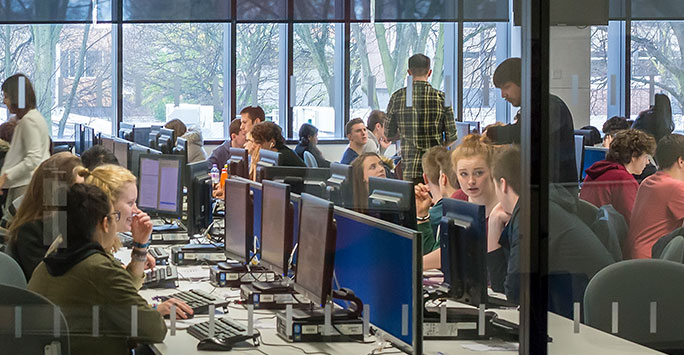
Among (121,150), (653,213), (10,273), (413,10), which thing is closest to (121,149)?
(121,150)

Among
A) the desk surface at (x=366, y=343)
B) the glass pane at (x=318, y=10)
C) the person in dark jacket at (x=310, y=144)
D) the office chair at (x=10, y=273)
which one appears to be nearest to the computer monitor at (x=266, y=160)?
the person in dark jacket at (x=310, y=144)

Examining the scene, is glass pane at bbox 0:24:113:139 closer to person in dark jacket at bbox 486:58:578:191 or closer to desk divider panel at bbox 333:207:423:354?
desk divider panel at bbox 333:207:423:354

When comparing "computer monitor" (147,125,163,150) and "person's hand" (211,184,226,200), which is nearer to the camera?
"computer monitor" (147,125,163,150)

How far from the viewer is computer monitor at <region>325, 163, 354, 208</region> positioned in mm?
3639

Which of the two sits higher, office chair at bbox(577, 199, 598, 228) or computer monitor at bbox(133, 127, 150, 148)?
computer monitor at bbox(133, 127, 150, 148)

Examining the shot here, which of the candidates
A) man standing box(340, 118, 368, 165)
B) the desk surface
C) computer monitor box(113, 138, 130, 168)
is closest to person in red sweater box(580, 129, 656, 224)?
the desk surface

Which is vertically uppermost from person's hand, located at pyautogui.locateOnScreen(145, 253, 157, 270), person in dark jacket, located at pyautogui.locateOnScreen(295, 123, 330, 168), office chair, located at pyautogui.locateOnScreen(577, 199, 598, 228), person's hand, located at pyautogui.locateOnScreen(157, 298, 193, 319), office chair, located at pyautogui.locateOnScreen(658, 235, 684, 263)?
person in dark jacket, located at pyautogui.locateOnScreen(295, 123, 330, 168)

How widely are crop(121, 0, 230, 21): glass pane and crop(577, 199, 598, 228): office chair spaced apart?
1.53 m

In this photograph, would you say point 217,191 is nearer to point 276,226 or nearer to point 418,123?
point 418,123

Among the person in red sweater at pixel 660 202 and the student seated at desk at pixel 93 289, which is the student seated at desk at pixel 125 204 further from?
the person in red sweater at pixel 660 202

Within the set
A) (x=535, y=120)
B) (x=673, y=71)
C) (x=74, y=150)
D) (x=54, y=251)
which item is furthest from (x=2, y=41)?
(x=673, y=71)

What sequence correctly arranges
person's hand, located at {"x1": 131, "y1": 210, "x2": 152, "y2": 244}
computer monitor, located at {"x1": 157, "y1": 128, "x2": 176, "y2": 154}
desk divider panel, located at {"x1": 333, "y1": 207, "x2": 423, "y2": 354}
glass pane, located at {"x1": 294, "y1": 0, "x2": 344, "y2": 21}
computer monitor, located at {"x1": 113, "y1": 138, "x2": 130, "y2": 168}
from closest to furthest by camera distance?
desk divider panel, located at {"x1": 333, "y1": 207, "x2": 423, "y2": 354} < person's hand, located at {"x1": 131, "y1": 210, "x2": 152, "y2": 244} < glass pane, located at {"x1": 294, "y1": 0, "x2": 344, "y2": 21} < computer monitor, located at {"x1": 113, "y1": 138, "x2": 130, "y2": 168} < computer monitor, located at {"x1": 157, "y1": 128, "x2": 176, "y2": 154}

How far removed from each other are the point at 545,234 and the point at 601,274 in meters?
0.29

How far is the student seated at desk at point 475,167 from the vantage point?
10.7ft
